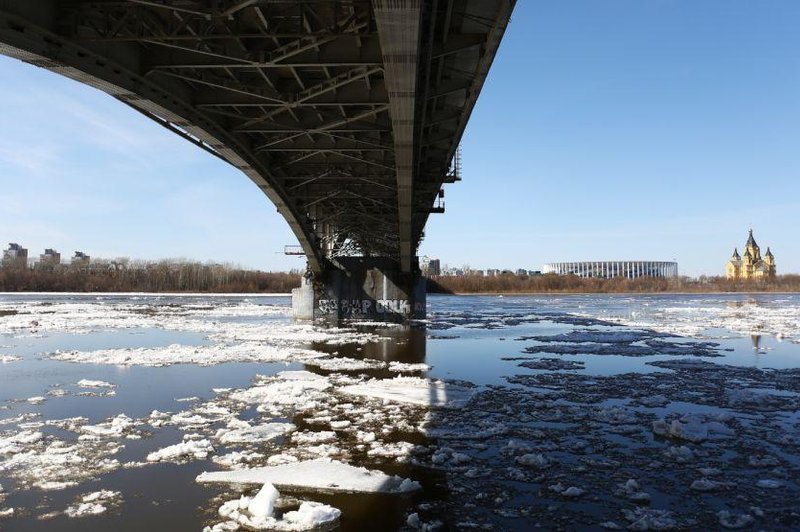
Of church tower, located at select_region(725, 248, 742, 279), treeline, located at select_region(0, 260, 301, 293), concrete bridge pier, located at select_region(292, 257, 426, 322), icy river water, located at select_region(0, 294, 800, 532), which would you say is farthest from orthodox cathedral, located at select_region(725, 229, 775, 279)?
icy river water, located at select_region(0, 294, 800, 532)

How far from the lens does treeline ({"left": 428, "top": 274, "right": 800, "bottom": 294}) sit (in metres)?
123

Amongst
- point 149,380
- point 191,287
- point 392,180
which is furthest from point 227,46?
point 191,287

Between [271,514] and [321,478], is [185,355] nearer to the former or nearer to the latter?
[321,478]

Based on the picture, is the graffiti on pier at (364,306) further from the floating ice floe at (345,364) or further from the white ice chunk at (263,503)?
the white ice chunk at (263,503)

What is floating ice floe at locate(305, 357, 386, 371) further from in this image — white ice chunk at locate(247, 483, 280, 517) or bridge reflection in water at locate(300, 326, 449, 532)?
white ice chunk at locate(247, 483, 280, 517)

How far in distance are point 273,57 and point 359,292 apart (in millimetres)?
24764

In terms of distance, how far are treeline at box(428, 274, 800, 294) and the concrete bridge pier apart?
83404 millimetres

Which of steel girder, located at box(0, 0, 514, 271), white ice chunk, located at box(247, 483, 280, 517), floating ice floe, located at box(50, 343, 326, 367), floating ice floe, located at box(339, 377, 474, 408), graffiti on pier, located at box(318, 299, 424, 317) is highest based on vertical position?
steel girder, located at box(0, 0, 514, 271)

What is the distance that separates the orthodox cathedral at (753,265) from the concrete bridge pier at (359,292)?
151 metres

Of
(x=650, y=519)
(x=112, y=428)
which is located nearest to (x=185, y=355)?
(x=112, y=428)

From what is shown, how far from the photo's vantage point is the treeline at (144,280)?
116125 millimetres

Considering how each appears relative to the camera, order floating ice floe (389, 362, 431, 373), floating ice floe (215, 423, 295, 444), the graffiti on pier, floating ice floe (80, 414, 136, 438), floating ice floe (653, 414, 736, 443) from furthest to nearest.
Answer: the graffiti on pier, floating ice floe (389, 362, 431, 373), floating ice floe (80, 414, 136, 438), floating ice floe (653, 414, 736, 443), floating ice floe (215, 423, 295, 444)

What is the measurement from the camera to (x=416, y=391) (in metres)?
11.8

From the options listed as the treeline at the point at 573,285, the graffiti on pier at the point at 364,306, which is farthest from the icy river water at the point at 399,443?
the treeline at the point at 573,285
